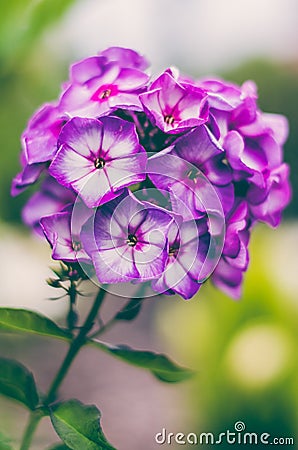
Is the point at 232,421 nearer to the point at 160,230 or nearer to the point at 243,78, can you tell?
the point at 160,230

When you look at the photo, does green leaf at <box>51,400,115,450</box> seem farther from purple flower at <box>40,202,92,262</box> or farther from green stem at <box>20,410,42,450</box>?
purple flower at <box>40,202,92,262</box>

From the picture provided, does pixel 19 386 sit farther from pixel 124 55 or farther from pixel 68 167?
pixel 124 55

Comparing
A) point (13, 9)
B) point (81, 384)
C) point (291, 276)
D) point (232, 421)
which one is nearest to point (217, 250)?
point (13, 9)

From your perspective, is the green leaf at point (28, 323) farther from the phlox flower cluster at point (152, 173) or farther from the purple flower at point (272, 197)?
the purple flower at point (272, 197)

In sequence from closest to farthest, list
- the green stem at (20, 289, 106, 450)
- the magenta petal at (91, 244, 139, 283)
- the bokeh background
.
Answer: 1. the magenta petal at (91, 244, 139, 283)
2. the green stem at (20, 289, 106, 450)
3. the bokeh background

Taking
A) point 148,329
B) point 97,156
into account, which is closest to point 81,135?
point 97,156

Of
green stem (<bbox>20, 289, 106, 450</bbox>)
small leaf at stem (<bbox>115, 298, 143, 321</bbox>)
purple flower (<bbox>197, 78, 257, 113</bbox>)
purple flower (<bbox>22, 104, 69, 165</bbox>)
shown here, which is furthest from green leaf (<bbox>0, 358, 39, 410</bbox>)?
purple flower (<bbox>197, 78, 257, 113</bbox>)
